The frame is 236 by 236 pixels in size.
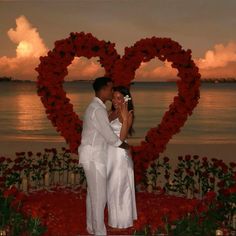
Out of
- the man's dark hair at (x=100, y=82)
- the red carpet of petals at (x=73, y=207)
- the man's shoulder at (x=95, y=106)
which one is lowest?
the red carpet of petals at (x=73, y=207)

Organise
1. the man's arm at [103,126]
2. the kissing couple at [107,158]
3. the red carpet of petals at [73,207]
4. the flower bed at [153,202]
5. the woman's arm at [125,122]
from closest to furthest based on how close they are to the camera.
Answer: the flower bed at [153,202] < the man's arm at [103,126] < the kissing couple at [107,158] < the woman's arm at [125,122] < the red carpet of petals at [73,207]

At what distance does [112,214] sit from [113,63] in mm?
3303

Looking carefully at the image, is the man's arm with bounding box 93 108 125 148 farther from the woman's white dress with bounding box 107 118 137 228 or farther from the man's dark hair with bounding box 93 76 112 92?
the woman's white dress with bounding box 107 118 137 228

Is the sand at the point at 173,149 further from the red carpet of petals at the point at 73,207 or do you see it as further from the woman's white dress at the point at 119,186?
the woman's white dress at the point at 119,186

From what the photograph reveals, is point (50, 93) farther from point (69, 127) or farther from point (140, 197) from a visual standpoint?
point (140, 197)

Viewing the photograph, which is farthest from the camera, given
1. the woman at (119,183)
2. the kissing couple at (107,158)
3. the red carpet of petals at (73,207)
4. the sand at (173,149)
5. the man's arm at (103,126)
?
the sand at (173,149)

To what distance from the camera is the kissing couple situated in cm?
931

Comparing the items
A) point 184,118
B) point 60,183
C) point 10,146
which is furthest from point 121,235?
point 10,146

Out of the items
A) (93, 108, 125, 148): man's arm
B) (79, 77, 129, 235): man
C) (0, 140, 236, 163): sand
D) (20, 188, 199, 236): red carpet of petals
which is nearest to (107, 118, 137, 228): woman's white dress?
(20, 188, 199, 236): red carpet of petals

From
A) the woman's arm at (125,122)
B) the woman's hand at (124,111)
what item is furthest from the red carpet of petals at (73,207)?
the woman's hand at (124,111)

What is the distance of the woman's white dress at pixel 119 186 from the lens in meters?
10.4

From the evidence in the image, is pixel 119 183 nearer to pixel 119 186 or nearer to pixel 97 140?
pixel 119 186

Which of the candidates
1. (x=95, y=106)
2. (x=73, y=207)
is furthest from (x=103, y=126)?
(x=73, y=207)

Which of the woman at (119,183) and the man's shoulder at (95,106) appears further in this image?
the woman at (119,183)
